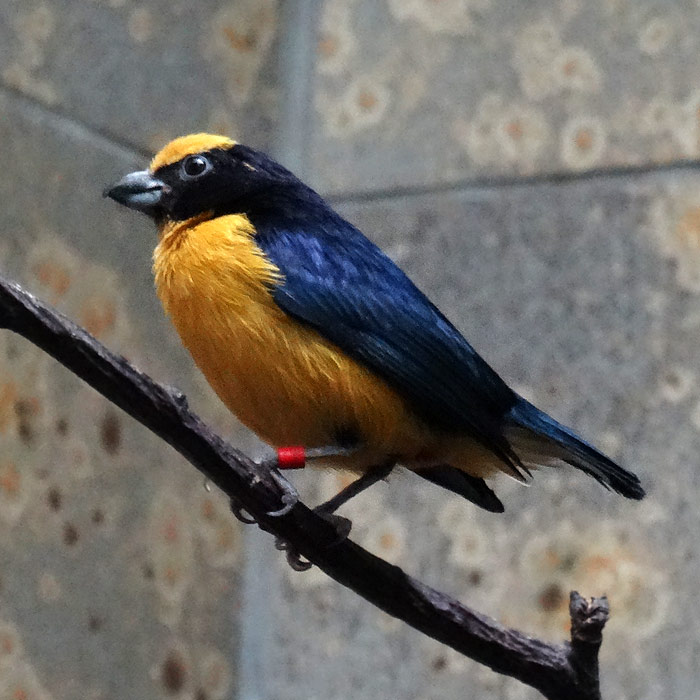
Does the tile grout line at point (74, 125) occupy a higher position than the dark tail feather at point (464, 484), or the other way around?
the tile grout line at point (74, 125)

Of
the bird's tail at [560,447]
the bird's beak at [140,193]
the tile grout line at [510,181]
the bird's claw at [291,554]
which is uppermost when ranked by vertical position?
the tile grout line at [510,181]

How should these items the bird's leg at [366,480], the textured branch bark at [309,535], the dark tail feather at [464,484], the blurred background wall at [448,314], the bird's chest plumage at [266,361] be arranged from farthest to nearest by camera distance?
1. the blurred background wall at [448,314]
2. the dark tail feather at [464,484]
3. the bird's leg at [366,480]
4. the bird's chest plumage at [266,361]
5. the textured branch bark at [309,535]

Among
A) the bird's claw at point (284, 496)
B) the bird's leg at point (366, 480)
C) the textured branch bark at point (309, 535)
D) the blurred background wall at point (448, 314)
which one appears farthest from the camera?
the blurred background wall at point (448, 314)

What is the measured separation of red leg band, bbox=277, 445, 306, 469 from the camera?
3.93 ft

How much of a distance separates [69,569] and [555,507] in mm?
1040

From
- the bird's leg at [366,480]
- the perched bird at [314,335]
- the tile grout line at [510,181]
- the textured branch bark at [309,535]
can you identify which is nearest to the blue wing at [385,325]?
the perched bird at [314,335]

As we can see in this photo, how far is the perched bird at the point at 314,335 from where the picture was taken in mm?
1290

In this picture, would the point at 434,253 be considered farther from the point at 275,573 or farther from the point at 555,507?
the point at 275,573

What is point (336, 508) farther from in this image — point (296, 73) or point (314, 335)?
point (296, 73)

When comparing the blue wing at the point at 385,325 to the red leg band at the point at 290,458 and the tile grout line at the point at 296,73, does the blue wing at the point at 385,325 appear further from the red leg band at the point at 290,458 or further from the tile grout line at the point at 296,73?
the tile grout line at the point at 296,73

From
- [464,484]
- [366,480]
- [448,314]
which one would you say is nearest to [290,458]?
[366,480]

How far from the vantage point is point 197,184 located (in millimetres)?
1471

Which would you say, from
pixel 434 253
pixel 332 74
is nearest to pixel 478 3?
pixel 332 74

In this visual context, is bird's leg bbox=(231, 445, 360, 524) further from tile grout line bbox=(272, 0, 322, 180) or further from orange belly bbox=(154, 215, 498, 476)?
tile grout line bbox=(272, 0, 322, 180)
